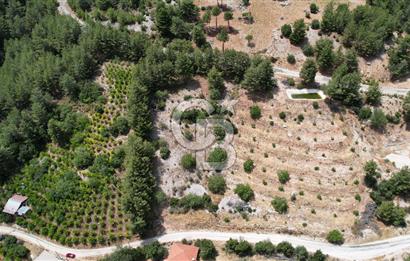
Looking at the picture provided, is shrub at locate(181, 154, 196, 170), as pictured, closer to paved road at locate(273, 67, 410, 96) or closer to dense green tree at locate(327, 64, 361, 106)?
paved road at locate(273, 67, 410, 96)

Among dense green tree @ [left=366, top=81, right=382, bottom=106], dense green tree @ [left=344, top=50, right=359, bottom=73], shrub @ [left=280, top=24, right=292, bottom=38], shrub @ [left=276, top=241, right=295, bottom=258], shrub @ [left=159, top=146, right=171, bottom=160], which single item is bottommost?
shrub @ [left=276, top=241, right=295, bottom=258]

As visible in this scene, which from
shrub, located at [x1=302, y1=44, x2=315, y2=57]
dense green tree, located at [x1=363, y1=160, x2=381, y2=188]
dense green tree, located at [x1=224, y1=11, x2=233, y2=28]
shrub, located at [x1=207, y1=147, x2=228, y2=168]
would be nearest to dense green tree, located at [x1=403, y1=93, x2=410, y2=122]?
dense green tree, located at [x1=363, y1=160, x2=381, y2=188]

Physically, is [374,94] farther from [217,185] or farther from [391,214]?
[217,185]

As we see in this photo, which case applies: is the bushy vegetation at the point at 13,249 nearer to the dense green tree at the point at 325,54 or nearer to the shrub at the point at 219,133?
the shrub at the point at 219,133

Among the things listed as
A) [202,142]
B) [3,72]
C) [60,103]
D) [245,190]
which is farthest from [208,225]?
[3,72]

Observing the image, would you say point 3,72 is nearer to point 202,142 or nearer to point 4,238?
point 4,238

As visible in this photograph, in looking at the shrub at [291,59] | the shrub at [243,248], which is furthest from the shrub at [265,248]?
the shrub at [291,59]
